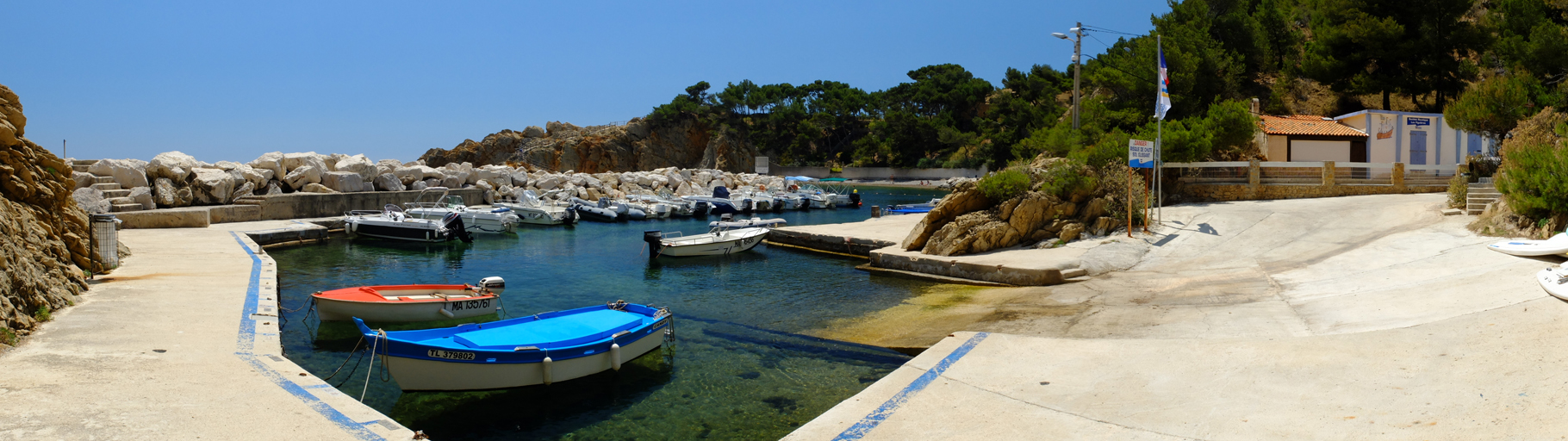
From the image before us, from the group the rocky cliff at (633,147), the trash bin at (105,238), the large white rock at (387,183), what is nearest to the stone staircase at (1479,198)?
the trash bin at (105,238)

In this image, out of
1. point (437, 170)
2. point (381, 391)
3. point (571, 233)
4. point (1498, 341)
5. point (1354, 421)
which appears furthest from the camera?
point (437, 170)

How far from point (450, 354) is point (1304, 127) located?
27.3 meters

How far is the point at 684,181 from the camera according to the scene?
57.2 m

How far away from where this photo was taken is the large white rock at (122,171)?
26078 mm

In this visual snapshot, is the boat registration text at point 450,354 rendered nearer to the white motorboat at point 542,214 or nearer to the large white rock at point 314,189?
the white motorboat at point 542,214

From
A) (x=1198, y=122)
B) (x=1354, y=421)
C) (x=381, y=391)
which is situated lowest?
(x=381, y=391)

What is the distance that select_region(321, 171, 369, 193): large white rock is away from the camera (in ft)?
111

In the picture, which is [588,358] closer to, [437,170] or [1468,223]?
[1468,223]

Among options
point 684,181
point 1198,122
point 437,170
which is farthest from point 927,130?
point 1198,122

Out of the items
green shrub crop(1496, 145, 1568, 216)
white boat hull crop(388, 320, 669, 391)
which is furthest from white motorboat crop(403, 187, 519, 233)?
green shrub crop(1496, 145, 1568, 216)

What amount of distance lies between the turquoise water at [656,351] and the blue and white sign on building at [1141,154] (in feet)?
17.6

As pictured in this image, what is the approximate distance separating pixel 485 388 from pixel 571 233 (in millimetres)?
24203

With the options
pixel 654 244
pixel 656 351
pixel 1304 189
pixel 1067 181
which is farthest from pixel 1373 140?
pixel 656 351

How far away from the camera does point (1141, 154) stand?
17.1m
